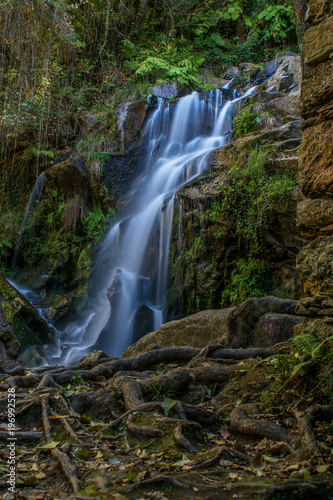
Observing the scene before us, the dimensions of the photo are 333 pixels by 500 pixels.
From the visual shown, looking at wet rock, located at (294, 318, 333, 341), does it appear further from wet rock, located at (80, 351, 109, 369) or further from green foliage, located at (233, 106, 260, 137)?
green foliage, located at (233, 106, 260, 137)

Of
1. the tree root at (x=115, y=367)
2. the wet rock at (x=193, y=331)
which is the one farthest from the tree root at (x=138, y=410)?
the wet rock at (x=193, y=331)

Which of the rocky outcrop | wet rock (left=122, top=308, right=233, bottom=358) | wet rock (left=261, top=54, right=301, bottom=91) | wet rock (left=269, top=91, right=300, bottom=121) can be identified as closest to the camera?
wet rock (left=122, top=308, right=233, bottom=358)

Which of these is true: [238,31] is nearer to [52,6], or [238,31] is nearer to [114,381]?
[52,6]

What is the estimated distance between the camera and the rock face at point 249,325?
16.6 feet

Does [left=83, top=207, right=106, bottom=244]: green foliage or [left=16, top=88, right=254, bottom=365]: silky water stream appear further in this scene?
[left=83, top=207, right=106, bottom=244]: green foliage

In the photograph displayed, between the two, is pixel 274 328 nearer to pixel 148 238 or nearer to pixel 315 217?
pixel 315 217

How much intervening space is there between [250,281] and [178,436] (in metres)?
5.91

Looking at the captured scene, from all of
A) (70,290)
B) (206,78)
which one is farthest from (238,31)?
(70,290)

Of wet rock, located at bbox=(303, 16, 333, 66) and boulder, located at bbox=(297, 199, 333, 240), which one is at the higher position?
wet rock, located at bbox=(303, 16, 333, 66)

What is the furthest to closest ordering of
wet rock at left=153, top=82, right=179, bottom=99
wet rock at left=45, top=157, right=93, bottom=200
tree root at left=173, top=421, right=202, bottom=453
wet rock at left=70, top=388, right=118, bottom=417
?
wet rock at left=153, top=82, right=179, bottom=99 → wet rock at left=45, top=157, right=93, bottom=200 → wet rock at left=70, top=388, right=118, bottom=417 → tree root at left=173, top=421, right=202, bottom=453

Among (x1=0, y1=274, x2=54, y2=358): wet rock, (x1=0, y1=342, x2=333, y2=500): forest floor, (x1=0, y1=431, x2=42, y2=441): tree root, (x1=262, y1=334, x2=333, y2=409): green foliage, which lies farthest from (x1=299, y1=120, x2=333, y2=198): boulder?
(x1=0, y1=274, x2=54, y2=358): wet rock

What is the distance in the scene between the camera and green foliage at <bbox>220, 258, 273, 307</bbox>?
805cm

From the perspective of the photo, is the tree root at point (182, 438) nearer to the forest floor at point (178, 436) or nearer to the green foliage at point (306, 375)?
the forest floor at point (178, 436)

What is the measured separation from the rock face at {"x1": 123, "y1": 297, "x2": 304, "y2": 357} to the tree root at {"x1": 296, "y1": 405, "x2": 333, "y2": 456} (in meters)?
2.30
